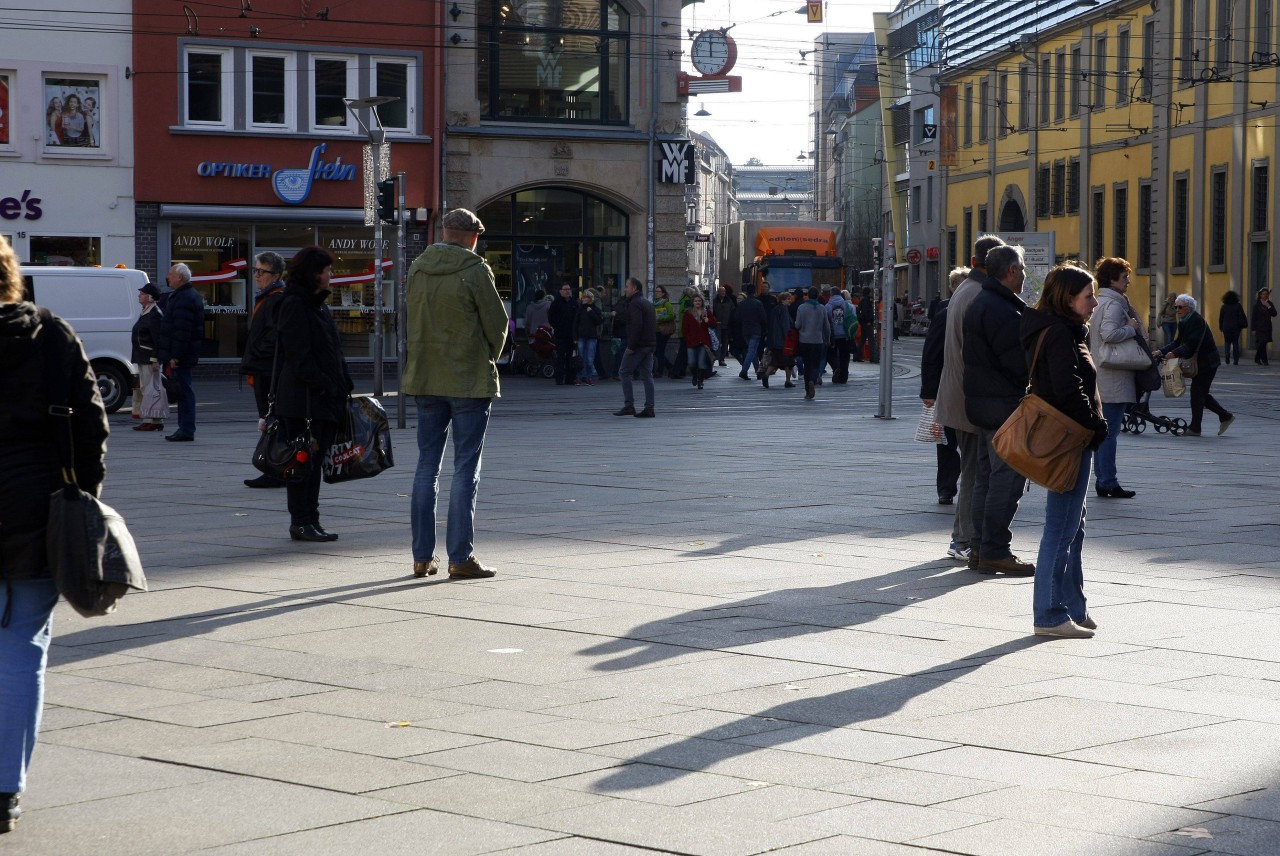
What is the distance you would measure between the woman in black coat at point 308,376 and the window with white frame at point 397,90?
970 inches

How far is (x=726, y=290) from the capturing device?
1463 inches

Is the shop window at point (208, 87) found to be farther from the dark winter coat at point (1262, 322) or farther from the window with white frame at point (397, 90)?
the dark winter coat at point (1262, 322)

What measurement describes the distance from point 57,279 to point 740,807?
66.3 feet

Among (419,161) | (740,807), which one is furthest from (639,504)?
(419,161)

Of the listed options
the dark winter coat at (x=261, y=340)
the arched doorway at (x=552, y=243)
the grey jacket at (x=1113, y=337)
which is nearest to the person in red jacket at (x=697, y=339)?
the arched doorway at (x=552, y=243)

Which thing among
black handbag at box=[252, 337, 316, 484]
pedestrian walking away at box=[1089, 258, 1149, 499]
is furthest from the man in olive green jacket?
pedestrian walking away at box=[1089, 258, 1149, 499]

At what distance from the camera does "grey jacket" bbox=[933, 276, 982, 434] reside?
971cm

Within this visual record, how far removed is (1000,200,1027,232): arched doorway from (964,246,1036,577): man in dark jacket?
56933mm

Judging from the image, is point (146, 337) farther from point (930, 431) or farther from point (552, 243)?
point (552, 243)

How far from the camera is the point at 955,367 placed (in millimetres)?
9828

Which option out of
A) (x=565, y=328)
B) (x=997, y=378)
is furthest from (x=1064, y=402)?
(x=565, y=328)

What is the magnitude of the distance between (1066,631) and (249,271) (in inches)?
1073

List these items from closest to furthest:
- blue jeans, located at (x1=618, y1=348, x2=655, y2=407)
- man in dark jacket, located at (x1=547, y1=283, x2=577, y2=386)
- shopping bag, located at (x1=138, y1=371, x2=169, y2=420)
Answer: shopping bag, located at (x1=138, y1=371, x2=169, y2=420), blue jeans, located at (x1=618, y1=348, x2=655, y2=407), man in dark jacket, located at (x1=547, y1=283, x2=577, y2=386)

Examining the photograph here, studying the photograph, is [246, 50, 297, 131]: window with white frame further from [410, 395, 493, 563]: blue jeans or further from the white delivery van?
[410, 395, 493, 563]: blue jeans
